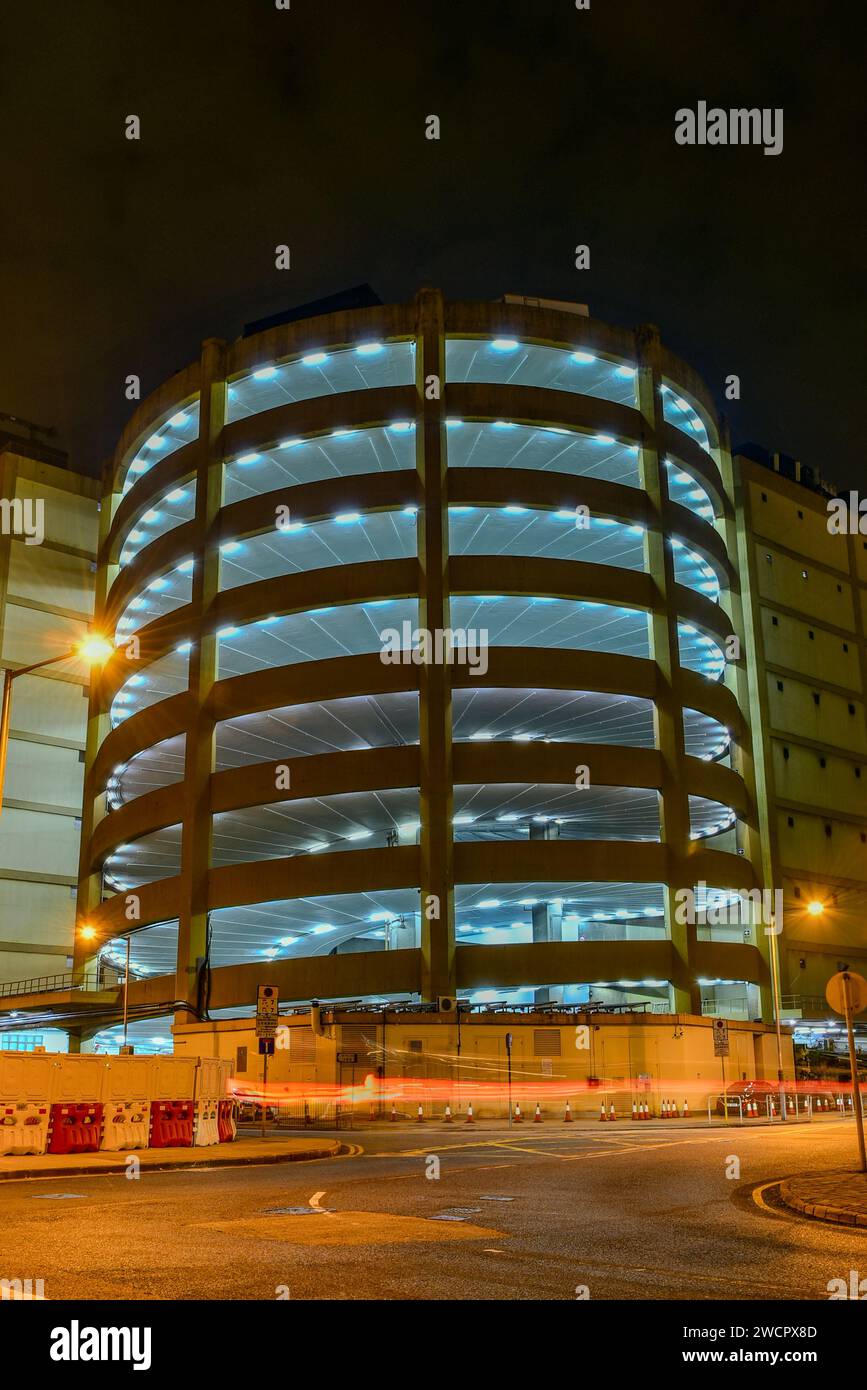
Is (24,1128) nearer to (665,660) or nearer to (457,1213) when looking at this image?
(457,1213)

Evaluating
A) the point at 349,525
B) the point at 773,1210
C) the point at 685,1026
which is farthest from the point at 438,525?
the point at 773,1210

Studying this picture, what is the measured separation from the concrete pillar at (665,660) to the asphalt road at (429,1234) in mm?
A: 35835

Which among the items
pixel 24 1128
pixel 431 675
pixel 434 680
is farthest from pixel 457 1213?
pixel 431 675

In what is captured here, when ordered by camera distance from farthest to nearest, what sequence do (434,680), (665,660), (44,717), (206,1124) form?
(44,717)
(665,660)
(434,680)
(206,1124)

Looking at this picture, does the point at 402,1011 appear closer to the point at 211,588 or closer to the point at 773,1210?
the point at 211,588

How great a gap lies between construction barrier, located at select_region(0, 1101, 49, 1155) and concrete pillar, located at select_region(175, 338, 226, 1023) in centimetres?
3327

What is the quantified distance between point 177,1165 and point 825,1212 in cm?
1165

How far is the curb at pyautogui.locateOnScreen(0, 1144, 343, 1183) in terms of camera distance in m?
19.4

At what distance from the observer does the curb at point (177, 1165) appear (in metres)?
19.4

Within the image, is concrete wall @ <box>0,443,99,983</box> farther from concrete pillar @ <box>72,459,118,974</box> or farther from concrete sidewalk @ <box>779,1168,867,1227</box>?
A: concrete sidewalk @ <box>779,1168,867,1227</box>

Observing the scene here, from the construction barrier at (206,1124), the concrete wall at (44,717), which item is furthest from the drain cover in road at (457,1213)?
the concrete wall at (44,717)

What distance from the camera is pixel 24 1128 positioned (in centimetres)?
2289

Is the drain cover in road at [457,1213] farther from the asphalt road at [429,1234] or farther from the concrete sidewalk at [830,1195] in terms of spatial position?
the concrete sidewalk at [830,1195]

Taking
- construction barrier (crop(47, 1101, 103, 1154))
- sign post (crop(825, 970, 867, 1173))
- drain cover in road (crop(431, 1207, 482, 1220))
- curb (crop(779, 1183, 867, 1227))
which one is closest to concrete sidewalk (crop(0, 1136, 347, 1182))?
construction barrier (crop(47, 1101, 103, 1154))
